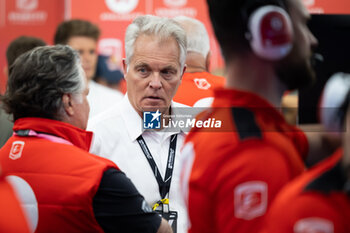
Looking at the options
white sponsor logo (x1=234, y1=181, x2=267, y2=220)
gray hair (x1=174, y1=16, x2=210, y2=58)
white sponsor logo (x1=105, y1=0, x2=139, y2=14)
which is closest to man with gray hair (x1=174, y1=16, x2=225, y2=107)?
gray hair (x1=174, y1=16, x2=210, y2=58)

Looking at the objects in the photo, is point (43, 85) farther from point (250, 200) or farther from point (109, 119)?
point (250, 200)

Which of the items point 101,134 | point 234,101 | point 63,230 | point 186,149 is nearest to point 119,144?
point 101,134

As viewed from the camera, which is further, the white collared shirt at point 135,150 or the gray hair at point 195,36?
the gray hair at point 195,36

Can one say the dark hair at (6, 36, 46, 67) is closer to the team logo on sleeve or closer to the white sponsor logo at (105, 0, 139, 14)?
the white sponsor logo at (105, 0, 139, 14)

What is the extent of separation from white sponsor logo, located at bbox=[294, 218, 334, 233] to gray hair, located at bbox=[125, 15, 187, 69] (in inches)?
28.0

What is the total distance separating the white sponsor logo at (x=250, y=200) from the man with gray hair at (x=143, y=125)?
15.5 inches

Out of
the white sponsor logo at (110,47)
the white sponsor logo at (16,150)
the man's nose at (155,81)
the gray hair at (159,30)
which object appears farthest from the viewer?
the white sponsor logo at (110,47)

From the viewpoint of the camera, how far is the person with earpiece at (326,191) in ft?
2.84

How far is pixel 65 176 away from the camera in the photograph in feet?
4.98

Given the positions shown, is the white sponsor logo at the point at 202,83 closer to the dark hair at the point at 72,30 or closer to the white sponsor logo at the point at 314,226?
the white sponsor logo at the point at 314,226

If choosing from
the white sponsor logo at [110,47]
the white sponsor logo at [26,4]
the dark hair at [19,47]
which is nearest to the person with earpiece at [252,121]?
the dark hair at [19,47]

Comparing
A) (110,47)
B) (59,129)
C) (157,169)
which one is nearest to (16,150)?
(59,129)

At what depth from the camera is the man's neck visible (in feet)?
3.21

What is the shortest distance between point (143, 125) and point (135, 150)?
0.22 meters
